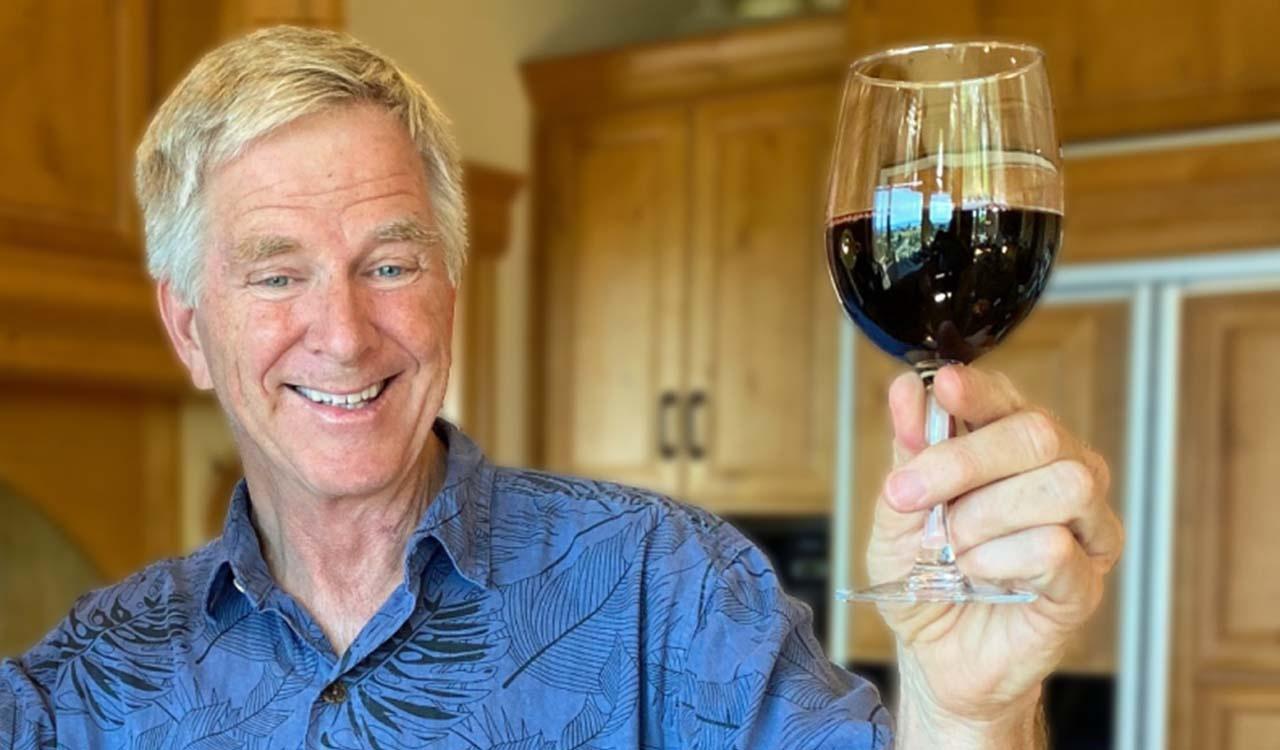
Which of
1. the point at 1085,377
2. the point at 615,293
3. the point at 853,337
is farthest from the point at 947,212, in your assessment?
the point at 615,293

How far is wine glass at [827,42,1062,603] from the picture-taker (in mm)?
656

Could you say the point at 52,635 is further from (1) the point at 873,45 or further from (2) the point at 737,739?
(1) the point at 873,45

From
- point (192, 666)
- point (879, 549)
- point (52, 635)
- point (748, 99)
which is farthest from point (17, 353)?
point (748, 99)

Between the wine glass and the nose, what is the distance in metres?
0.42

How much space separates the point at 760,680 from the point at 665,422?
222 centimetres

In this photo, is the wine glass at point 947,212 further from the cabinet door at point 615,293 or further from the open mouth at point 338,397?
the cabinet door at point 615,293

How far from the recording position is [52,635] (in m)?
1.08

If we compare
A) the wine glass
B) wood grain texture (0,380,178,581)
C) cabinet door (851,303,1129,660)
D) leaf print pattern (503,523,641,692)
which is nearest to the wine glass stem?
→ the wine glass

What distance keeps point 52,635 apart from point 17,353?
0.94 meters

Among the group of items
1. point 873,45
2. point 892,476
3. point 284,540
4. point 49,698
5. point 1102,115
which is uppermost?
point 873,45

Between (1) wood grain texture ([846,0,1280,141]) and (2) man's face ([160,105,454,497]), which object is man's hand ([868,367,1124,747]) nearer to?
(2) man's face ([160,105,454,497])

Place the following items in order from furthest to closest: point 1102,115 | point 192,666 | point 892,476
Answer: point 1102,115 → point 192,666 → point 892,476

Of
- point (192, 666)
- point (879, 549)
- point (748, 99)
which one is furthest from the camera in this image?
point (748, 99)

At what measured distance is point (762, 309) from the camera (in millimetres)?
3008
